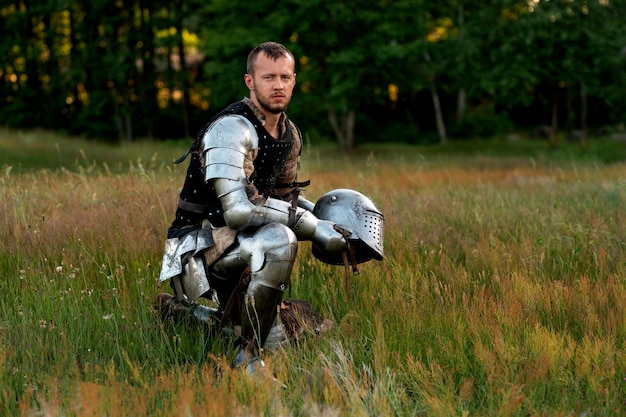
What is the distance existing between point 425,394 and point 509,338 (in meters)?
0.73

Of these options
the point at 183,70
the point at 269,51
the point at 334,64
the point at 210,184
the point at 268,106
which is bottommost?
the point at 210,184

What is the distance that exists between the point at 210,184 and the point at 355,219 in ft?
2.65

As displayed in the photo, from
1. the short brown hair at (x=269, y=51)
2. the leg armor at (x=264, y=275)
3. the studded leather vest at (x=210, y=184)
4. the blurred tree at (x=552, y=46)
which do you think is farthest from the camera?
the blurred tree at (x=552, y=46)

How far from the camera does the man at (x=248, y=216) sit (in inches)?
143

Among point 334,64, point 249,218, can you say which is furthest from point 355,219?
point 334,64

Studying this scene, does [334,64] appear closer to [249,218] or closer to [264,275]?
[249,218]

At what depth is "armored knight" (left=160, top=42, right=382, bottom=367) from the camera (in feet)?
12.0

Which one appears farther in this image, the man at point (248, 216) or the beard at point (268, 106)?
the beard at point (268, 106)

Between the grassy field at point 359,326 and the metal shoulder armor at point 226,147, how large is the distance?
88cm

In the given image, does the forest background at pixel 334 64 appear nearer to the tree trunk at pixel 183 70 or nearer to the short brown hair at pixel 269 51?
the tree trunk at pixel 183 70

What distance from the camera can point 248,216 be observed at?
3664mm

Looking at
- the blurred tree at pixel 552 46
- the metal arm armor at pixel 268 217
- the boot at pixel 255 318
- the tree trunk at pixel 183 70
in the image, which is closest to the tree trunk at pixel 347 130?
the blurred tree at pixel 552 46

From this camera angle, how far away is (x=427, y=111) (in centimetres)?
3603

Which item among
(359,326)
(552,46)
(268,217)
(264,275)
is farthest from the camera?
(552,46)
